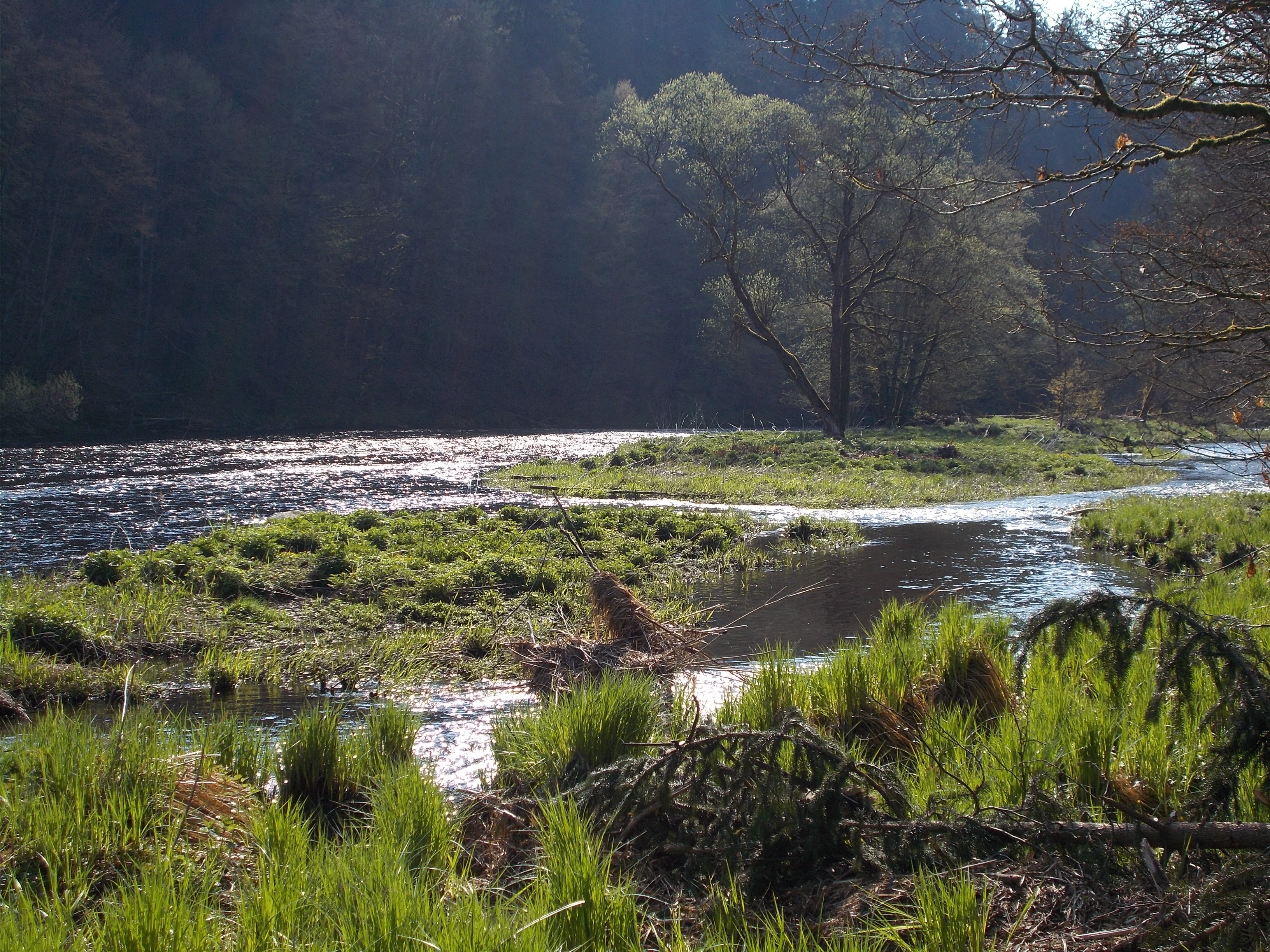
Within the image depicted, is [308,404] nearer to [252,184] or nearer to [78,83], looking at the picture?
[252,184]

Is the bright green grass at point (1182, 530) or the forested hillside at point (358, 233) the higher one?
the forested hillside at point (358, 233)

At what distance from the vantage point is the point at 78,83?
40.3 m

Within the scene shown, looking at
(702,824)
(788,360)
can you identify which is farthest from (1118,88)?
(788,360)

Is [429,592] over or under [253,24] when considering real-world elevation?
under

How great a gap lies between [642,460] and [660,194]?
52308 millimetres

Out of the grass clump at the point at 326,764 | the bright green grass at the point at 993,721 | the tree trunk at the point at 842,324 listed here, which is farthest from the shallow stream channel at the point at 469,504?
the tree trunk at the point at 842,324

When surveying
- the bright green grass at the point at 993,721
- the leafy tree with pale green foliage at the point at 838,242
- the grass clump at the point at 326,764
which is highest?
the leafy tree with pale green foliage at the point at 838,242

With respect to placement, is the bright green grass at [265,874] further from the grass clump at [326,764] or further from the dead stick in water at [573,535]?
the dead stick in water at [573,535]

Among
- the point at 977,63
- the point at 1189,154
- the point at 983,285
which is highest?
the point at 983,285

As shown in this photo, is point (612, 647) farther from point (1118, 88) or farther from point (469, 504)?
point (469, 504)

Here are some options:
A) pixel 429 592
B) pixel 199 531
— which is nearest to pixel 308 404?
pixel 199 531

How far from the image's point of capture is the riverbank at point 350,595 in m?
7.95

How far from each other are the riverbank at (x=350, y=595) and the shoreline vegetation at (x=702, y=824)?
2803mm

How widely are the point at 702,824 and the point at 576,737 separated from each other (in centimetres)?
114
